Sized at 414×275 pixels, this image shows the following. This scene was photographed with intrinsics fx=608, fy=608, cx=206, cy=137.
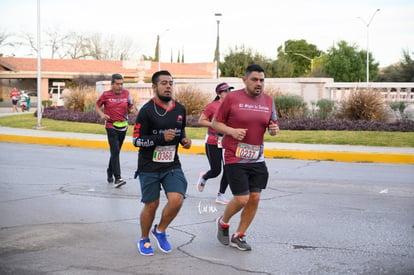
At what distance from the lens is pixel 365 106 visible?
71.5 feet

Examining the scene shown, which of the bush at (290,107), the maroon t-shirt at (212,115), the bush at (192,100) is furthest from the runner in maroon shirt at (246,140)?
the bush at (192,100)

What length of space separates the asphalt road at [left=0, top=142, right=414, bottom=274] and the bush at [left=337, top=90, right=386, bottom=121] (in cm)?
965

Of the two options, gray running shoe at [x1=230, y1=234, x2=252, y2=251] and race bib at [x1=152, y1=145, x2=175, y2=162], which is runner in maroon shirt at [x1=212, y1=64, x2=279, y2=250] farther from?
race bib at [x1=152, y1=145, x2=175, y2=162]

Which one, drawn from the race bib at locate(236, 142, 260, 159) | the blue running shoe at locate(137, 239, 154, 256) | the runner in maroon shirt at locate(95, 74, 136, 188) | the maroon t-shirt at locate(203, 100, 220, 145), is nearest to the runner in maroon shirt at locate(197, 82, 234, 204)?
the maroon t-shirt at locate(203, 100, 220, 145)

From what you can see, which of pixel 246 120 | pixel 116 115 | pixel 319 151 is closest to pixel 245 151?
pixel 246 120

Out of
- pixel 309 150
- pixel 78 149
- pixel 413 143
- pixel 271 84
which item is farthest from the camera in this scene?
pixel 271 84

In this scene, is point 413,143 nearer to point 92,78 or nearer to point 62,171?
point 62,171

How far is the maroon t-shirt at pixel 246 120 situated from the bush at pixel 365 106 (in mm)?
16379

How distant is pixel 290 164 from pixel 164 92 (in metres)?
8.24

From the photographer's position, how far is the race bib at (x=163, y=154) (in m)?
5.93

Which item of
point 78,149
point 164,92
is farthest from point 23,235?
point 78,149

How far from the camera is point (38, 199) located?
29.9 ft

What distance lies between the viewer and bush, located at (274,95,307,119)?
2308cm

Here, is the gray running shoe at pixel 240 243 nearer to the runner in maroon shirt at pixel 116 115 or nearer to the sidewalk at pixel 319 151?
the runner in maroon shirt at pixel 116 115
